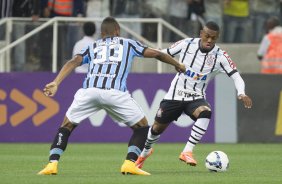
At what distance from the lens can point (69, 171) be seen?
526 inches

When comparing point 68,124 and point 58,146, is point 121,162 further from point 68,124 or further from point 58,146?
point 58,146

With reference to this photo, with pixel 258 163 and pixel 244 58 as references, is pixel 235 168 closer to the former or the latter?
pixel 258 163

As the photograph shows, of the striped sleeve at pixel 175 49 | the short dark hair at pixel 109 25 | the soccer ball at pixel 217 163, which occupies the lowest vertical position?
the soccer ball at pixel 217 163

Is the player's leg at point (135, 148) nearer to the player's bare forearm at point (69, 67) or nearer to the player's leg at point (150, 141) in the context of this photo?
the player's bare forearm at point (69, 67)

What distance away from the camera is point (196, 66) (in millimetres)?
14648

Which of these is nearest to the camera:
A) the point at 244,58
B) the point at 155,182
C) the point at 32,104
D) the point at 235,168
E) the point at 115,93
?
the point at 155,182

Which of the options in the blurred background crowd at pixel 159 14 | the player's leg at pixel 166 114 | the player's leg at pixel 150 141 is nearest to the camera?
the player's leg at pixel 150 141

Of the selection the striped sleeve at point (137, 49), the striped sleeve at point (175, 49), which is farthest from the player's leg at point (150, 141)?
the striped sleeve at point (137, 49)

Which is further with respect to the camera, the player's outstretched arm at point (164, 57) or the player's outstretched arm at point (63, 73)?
the player's outstretched arm at point (164, 57)

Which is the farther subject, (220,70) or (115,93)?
(220,70)

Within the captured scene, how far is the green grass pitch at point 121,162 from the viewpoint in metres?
12.1

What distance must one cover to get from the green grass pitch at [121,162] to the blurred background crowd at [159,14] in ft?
8.61

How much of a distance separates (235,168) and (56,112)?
668cm

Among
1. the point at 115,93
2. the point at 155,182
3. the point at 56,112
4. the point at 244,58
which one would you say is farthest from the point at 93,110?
the point at 244,58
